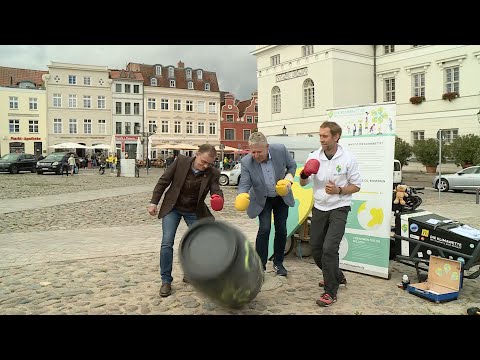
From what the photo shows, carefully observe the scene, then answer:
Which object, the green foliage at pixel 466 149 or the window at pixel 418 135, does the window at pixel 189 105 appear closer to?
the window at pixel 418 135

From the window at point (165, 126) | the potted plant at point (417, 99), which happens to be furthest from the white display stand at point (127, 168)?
the window at point (165, 126)

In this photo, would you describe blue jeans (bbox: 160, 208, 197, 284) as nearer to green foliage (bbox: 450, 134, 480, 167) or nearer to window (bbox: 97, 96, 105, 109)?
green foliage (bbox: 450, 134, 480, 167)

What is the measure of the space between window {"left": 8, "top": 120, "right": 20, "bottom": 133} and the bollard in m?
57.5

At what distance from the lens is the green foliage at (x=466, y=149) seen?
2433 centimetres

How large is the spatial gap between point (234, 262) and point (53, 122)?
58437 mm

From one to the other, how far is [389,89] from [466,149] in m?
13.4

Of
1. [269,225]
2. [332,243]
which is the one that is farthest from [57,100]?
[332,243]

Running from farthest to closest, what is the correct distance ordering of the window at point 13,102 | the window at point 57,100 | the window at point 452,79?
1. the window at point 57,100
2. the window at point 13,102
3. the window at point 452,79

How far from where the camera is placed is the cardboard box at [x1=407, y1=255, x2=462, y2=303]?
181 inches

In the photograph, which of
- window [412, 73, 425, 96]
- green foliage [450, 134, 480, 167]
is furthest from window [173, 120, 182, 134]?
green foliage [450, 134, 480, 167]

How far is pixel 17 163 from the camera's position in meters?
30.2

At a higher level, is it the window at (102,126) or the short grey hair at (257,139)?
the window at (102,126)
